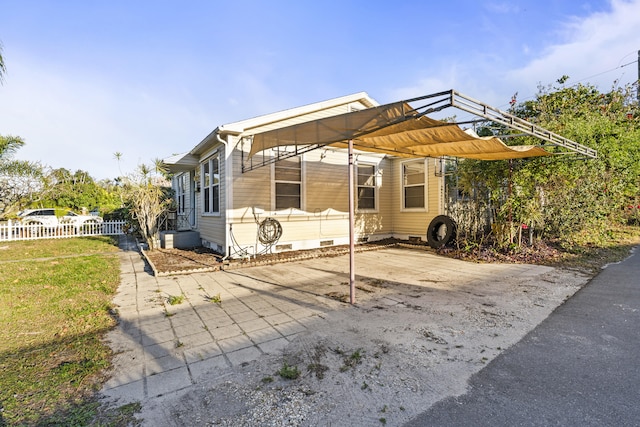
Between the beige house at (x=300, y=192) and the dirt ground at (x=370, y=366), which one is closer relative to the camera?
the dirt ground at (x=370, y=366)

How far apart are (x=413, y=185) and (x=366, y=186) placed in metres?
1.63

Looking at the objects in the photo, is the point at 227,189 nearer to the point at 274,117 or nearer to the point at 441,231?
the point at 274,117

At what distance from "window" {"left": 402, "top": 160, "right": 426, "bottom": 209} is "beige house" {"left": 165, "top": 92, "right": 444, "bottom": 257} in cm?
3

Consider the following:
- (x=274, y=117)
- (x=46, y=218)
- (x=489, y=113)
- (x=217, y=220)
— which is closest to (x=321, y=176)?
(x=274, y=117)

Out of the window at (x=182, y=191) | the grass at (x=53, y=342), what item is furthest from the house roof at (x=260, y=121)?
the grass at (x=53, y=342)

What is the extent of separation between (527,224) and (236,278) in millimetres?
7079

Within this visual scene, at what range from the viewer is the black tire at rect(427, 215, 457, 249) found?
27.8ft

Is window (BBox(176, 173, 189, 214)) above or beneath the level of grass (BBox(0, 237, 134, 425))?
above

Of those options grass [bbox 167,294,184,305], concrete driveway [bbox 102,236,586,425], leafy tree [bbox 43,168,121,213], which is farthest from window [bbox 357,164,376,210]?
leafy tree [bbox 43,168,121,213]

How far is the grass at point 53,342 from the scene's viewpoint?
2018mm

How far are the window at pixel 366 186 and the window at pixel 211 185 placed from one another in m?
4.57

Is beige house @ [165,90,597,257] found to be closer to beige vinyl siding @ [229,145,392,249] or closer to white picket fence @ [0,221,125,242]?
beige vinyl siding @ [229,145,392,249]

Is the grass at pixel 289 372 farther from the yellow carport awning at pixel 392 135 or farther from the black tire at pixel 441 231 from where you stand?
the black tire at pixel 441 231

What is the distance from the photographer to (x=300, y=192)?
855 cm
